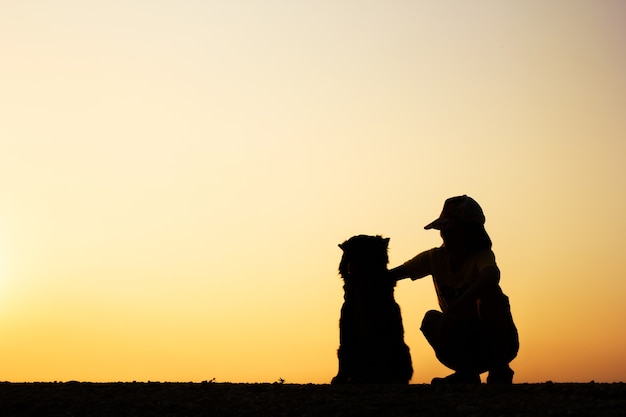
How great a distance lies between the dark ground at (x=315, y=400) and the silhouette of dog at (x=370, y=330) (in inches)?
95.0

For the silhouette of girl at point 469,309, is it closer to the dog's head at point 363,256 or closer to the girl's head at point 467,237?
the girl's head at point 467,237

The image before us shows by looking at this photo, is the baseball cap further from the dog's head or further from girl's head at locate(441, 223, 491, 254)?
the dog's head

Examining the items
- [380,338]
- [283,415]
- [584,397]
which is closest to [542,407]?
[584,397]

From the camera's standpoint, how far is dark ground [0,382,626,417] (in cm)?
814

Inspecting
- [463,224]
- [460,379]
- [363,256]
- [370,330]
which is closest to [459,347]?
[460,379]

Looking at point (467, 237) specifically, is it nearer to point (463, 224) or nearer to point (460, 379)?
point (463, 224)

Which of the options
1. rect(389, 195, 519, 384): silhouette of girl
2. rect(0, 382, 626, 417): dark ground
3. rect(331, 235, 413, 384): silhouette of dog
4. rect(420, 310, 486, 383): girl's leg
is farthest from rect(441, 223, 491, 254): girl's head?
rect(331, 235, 413, 384): silhouette of dog

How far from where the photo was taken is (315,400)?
8.65m

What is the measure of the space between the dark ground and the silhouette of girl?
0.77 metres

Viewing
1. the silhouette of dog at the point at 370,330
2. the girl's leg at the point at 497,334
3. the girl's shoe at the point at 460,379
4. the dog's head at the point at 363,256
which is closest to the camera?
the girl's leg at the point at 497,334

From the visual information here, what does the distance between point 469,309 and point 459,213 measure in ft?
3.60

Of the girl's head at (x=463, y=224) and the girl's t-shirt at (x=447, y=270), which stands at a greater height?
the girl's head at (x=463, y=224)

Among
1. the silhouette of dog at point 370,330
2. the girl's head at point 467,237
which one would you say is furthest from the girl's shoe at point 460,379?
the silhouette of dog at point 370,330

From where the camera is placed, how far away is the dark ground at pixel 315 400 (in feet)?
26.7
